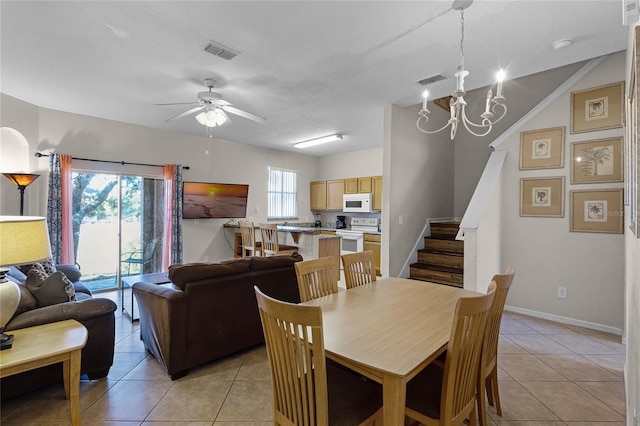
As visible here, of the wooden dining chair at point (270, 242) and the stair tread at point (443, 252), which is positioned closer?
the stair tread at point (443, 252)

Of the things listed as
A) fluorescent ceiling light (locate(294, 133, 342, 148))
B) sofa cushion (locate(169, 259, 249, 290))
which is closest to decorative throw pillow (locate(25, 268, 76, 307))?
sofa cushion (locate(169, 259, 249, 290))

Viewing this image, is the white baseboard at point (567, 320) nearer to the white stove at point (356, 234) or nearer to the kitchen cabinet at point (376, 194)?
the white stove at point (356, 234)

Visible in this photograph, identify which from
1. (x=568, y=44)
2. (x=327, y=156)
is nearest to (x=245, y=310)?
(x=568, y=44)

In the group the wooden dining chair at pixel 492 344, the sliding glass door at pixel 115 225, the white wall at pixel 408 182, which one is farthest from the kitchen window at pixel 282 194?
the wooden dining chair at pixel 492 344

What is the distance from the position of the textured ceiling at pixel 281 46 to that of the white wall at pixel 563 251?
3.58 feet

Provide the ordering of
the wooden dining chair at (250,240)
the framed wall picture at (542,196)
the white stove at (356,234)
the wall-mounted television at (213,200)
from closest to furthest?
the framed wall picture at (542,196) → the wooden dining chair at (250,240) → the wall-mounted television at (213,200) → the white stove at (356,234)

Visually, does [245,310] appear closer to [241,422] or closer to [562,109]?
[241,422]

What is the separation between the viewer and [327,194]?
292 inches

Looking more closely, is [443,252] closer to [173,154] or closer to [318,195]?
[318,195]

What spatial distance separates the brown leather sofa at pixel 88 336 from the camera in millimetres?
1979

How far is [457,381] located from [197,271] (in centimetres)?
195

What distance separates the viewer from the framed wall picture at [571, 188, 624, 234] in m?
3.27

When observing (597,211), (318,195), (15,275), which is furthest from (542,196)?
(15,275)

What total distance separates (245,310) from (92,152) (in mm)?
3967
